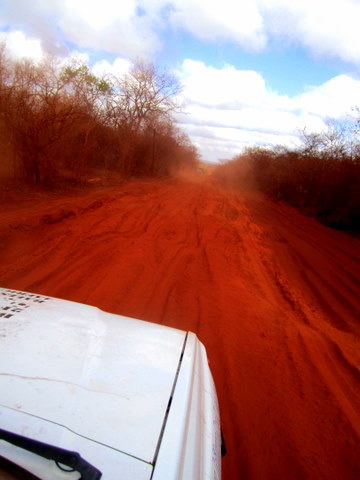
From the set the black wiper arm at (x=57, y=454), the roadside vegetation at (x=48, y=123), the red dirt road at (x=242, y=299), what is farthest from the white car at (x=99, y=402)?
the roadside vegetation at (x=48, y=123)

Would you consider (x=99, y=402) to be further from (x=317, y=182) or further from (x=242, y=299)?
(x=317, y=182)

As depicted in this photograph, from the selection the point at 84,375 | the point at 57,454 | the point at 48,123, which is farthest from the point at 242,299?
the point at 48,123

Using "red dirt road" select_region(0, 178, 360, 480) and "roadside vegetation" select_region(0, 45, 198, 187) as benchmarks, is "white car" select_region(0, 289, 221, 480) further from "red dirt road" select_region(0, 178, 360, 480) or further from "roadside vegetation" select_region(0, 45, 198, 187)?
"roadside vegetation" select_region(0, 45, 198, 187)

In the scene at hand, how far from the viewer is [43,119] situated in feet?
36.5

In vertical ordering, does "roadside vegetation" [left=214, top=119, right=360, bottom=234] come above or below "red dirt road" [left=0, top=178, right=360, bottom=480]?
above

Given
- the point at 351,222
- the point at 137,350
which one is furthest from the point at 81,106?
the point at 137,350

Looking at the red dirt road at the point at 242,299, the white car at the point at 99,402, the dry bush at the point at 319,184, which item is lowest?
the red dirt road at the point at 242,299

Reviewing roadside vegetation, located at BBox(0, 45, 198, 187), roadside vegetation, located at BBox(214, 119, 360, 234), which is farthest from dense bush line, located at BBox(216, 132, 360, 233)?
roadside vegetation, located at BBox(0, 45, 198, 187)

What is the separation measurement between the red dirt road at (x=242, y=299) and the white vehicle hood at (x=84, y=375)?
139 centimetres

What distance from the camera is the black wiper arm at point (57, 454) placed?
38.8 inches

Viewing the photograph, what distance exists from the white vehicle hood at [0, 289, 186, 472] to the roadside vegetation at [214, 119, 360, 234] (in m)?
12.3

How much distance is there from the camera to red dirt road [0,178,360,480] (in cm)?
266

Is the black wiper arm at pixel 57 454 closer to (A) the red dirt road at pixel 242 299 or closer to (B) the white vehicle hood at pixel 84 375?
(B) the white vehicle hood at pixel 84 375

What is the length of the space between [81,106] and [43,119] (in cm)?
257
